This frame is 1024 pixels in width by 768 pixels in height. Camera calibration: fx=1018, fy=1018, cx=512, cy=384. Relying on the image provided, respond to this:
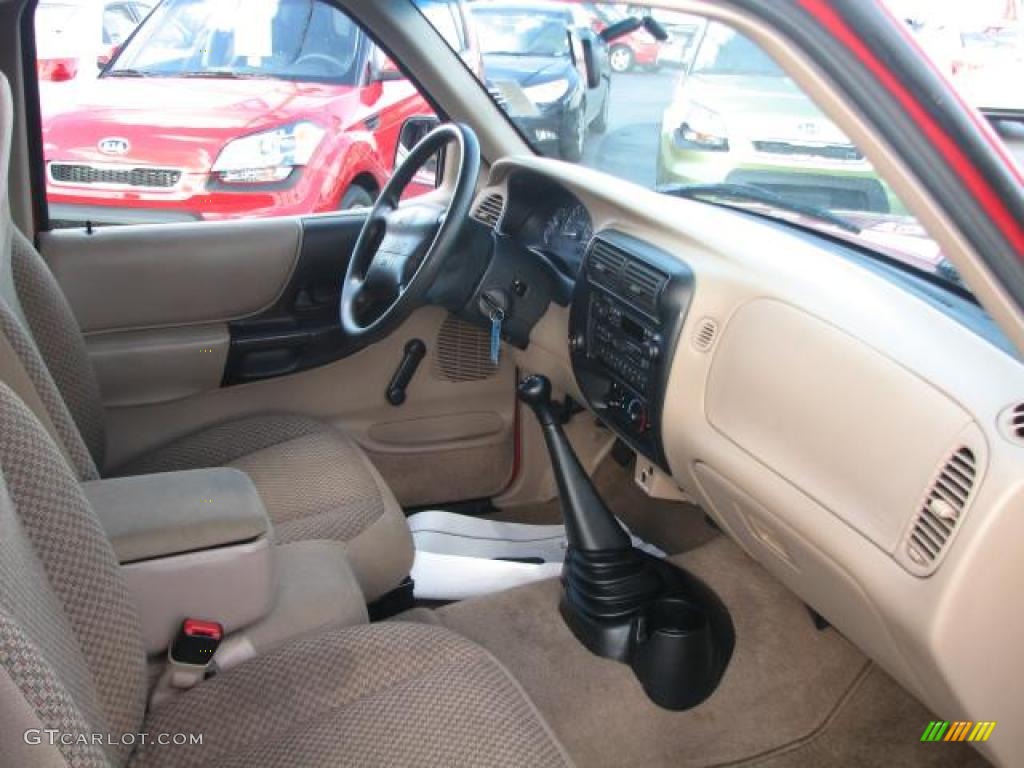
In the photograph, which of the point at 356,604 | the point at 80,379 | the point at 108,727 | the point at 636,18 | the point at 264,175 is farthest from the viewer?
the point at 264,175

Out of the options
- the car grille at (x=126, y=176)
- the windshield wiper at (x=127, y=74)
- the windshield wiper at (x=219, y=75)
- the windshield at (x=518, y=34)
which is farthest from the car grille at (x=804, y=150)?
the windshield wiper at (x=127, y=74)

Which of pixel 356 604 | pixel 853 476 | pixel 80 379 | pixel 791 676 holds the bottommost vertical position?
pixel 791 676

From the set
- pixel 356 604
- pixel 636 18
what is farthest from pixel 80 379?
pixel 636 18

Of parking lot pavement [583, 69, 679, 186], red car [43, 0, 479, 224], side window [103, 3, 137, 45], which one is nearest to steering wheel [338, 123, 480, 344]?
parking lot pavement [583, 69, 679, 186]

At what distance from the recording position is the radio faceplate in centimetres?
154

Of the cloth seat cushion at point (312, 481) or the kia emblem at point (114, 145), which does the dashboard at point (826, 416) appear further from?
the kia emblem at point (114, 145)

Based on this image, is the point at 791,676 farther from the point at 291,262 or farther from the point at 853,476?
the point at 291,262

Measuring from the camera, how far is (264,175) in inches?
131

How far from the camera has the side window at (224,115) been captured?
3168 mm

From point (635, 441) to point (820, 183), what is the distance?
0.52 m

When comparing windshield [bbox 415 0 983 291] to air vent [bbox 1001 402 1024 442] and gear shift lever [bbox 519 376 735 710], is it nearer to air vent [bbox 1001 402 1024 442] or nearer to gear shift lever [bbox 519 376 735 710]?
air vent [bbox 1001 402 1024 442]

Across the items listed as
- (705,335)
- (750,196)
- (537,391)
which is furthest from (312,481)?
(750,196)

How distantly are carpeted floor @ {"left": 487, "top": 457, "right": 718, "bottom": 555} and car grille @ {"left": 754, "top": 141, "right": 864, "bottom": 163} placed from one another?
27.8 inches

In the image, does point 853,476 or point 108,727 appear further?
point 853,476
